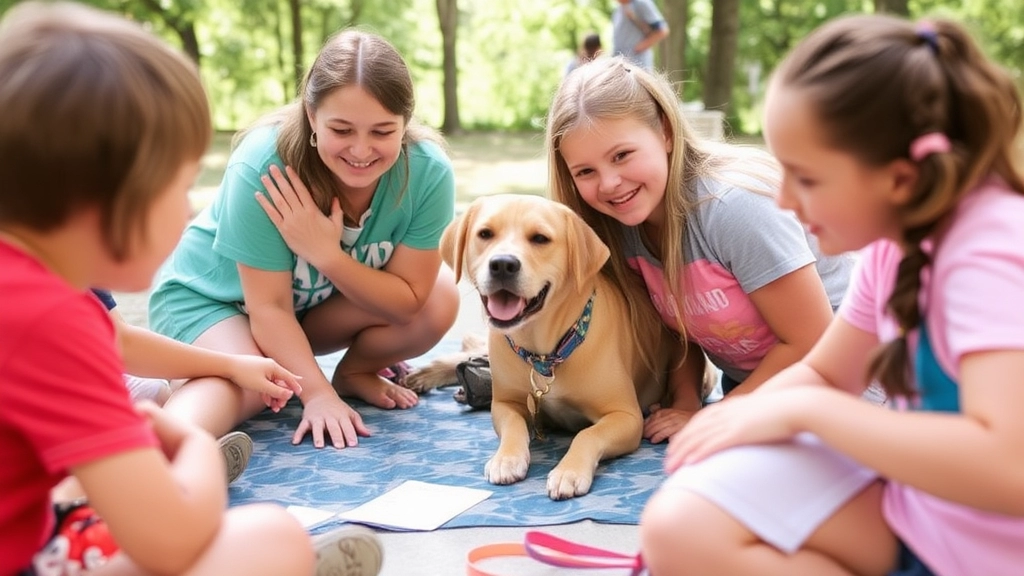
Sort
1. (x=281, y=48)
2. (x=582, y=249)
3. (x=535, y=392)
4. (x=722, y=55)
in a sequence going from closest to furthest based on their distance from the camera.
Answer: (x=582, y=249) < (x=535, y=392) < (x=722, y=55) < (x=281, y=48)

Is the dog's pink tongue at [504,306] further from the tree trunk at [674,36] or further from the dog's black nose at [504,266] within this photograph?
the tree trunk at [674,36]

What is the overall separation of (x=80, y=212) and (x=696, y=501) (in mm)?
911

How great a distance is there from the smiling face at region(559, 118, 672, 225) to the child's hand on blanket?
0.93 m

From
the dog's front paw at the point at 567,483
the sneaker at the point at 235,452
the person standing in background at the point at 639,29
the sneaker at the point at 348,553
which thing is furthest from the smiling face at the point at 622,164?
the person standing in background at the point at 639,29

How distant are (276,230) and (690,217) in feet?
3.91

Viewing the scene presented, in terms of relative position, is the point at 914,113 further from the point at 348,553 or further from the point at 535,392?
the point at 535,392

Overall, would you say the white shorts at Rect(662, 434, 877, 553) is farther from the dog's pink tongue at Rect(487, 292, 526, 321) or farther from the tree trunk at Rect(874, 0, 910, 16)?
the tree trunk at Rect(874, 0, 910, 16)

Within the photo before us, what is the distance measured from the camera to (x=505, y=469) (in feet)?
8.40

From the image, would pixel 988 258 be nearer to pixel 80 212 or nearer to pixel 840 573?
pixel 840 573

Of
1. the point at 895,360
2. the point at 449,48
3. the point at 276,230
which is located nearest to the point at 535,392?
the point at 276,230

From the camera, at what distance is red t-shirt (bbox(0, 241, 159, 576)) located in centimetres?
117

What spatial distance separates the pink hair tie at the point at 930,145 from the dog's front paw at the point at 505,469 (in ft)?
4.84

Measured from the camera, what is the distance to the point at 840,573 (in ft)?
4.90

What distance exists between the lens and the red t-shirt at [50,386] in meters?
1.17
